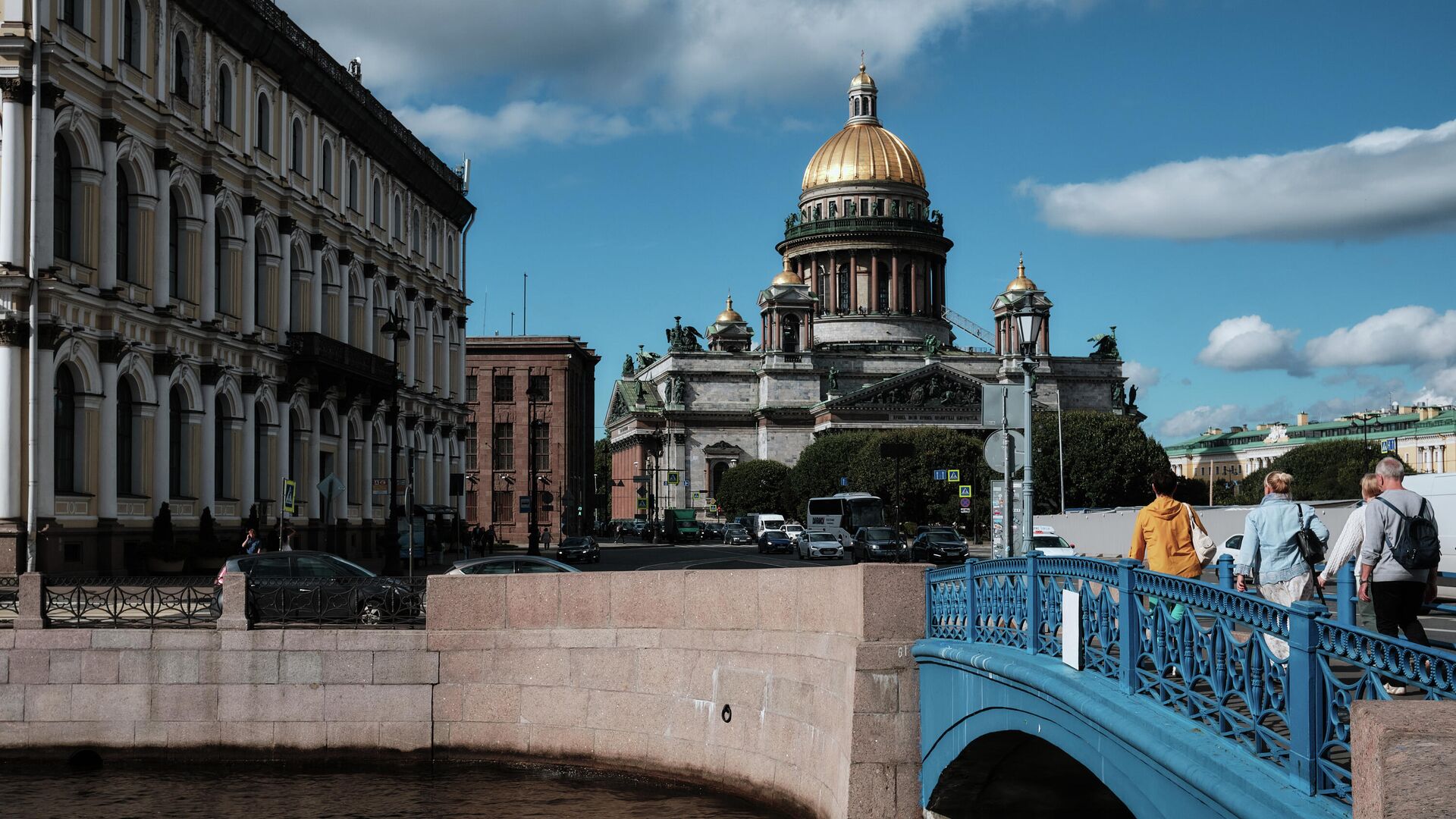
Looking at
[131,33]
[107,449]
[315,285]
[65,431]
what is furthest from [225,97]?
[65,431]

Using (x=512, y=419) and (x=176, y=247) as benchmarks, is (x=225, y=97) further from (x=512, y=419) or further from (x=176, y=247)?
(x=512, y=419)

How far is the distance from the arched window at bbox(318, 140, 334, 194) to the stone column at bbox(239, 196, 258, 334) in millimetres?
6701

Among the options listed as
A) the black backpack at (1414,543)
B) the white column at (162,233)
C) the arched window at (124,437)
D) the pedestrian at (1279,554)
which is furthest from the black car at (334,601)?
the white column at (162,233)

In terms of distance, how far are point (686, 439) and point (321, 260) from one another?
96753mm

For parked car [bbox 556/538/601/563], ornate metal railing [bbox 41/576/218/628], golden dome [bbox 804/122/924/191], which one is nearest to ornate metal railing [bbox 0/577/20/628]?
ornate metal railing [bbox 41/576/218/628]

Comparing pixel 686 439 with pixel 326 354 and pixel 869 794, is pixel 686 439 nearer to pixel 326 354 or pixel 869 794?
pixel 326 354

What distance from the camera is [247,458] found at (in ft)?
144

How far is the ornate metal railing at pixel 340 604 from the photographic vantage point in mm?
20734

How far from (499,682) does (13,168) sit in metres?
18.5

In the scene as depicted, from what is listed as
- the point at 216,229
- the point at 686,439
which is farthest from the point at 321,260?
the point at 686,439

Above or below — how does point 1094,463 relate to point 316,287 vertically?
below

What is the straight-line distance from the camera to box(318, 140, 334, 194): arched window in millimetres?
50925

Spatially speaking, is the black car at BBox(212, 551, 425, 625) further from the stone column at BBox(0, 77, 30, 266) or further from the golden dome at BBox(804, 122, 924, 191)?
the golden dome at BBox(804, 122, 924, 191)

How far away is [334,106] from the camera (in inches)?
2010
